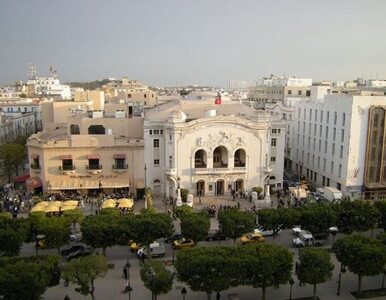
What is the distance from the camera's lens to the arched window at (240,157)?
5772 centimetres

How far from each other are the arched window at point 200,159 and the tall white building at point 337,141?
18.5m

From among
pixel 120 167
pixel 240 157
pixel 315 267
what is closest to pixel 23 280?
pixel 315 267

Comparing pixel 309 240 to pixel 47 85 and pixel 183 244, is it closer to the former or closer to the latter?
pixel 183 244

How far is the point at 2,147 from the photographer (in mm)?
62719

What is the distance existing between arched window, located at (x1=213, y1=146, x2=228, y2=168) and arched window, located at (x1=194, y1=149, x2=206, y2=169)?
5.90 ft

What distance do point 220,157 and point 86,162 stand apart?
18984 mm

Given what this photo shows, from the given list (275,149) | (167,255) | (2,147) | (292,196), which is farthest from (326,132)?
(2,147)

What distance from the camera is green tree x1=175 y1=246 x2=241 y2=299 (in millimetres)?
27188

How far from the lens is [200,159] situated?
58.6 metres

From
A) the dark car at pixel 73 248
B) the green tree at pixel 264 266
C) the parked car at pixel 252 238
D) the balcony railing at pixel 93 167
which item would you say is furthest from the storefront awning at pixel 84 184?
the green tree at pixel 264 266

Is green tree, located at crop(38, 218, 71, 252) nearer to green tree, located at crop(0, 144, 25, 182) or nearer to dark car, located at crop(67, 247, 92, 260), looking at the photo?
dark car, located at crop(67, 247, 92, 260)

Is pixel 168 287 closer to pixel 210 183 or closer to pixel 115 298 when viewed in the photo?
pixel 115 298

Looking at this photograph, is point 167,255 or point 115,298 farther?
point 167,255

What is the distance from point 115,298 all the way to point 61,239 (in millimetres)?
8089
